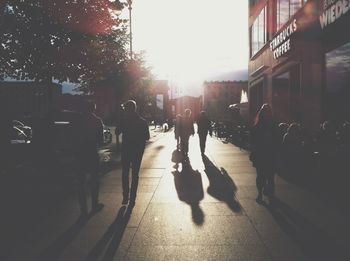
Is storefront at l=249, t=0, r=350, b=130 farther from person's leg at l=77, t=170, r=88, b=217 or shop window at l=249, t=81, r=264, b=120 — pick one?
person's leg at l=77, t=170, r=88, b=217

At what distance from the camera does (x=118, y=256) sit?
5062 millimetres

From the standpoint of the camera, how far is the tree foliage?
15102 mm

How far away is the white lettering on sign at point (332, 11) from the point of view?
1280 centimetres

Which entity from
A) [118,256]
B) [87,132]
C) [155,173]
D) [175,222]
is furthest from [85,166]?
[155,173]

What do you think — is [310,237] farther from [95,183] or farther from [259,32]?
[259,32]

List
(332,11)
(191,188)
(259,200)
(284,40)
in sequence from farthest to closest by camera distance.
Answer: (284,40) < (332,11) < (191,188) < (259,200)

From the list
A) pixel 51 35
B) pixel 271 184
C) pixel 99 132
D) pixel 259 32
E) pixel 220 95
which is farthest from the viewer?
pixel 220 95

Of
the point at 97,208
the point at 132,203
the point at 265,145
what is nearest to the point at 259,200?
the point at 265,145

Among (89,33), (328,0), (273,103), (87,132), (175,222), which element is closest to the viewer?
(175,222)

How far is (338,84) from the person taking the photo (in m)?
15.8

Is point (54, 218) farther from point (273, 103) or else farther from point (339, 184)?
point (273, 103)

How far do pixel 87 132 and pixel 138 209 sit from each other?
1.50 m

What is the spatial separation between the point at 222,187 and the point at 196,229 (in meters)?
3.85

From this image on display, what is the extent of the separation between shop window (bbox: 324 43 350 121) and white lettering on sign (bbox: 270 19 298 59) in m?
1.55
